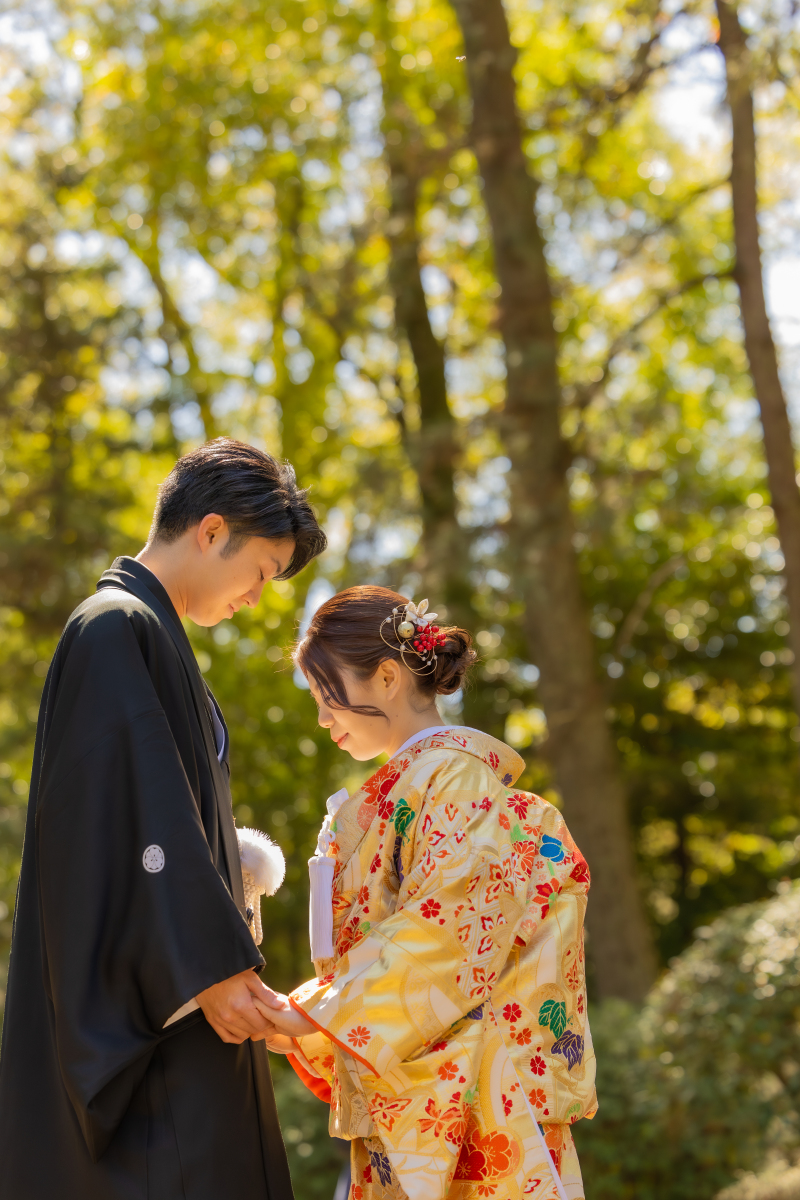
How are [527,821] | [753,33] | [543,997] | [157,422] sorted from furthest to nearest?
[157,422] < [753,33] < [527,821] < [543,997]

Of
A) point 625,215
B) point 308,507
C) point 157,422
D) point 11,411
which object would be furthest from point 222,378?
point 308,507

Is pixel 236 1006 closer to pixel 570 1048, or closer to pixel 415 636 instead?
pixel 570 1048

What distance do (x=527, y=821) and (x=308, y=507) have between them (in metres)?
0.81

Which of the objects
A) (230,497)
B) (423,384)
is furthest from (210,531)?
(423,384)

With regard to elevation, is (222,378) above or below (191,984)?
above

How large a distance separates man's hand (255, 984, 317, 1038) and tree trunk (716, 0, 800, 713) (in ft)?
16.0

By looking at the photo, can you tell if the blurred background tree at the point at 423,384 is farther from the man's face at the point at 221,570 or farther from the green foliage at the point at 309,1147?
the man's face at the point at 221,570

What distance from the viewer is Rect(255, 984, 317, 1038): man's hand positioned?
1892 mm

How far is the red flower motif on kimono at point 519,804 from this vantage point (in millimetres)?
2160

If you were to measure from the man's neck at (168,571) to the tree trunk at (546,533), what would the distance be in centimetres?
482

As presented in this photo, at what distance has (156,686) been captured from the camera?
6.56 feet

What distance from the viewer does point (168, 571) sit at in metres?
2.20

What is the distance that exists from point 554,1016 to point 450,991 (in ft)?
0.88

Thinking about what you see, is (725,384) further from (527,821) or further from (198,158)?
(527,821)
